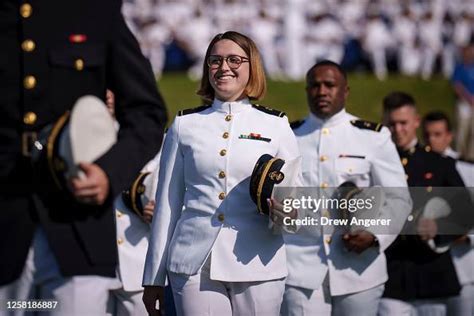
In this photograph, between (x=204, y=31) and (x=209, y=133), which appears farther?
(x=204, y=31)

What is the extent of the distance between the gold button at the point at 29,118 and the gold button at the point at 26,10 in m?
0.34

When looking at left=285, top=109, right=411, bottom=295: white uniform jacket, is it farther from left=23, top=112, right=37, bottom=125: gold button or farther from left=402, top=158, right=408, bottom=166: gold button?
left=23, top=112, right=37, bottom=125: gold button

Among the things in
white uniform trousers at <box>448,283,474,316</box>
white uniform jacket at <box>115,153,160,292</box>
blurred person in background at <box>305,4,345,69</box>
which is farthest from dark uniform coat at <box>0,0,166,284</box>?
blurred person in background at <box>305,4,345,69</box>

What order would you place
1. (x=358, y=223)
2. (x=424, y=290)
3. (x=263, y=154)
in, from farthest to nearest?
(x=424, y=290), (x=358, y=223), (x=263, y=154)

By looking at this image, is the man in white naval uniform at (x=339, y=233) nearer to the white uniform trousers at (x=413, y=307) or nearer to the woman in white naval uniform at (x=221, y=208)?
the white uniform trousers at (x=413, y=307)

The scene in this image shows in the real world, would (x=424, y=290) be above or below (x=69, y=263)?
below

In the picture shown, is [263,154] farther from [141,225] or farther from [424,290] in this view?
[424,290]

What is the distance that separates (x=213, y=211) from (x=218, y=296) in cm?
41

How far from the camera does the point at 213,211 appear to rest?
5.86m

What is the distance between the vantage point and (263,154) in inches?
233

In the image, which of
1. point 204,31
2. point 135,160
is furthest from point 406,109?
point 204,31

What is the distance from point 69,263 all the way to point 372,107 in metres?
16.6

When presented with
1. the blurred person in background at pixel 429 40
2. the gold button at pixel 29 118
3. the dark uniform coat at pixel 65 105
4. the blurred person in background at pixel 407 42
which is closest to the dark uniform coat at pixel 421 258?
the dark uniform coat at pixel 65 105

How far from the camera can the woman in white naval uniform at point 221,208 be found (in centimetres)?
578
